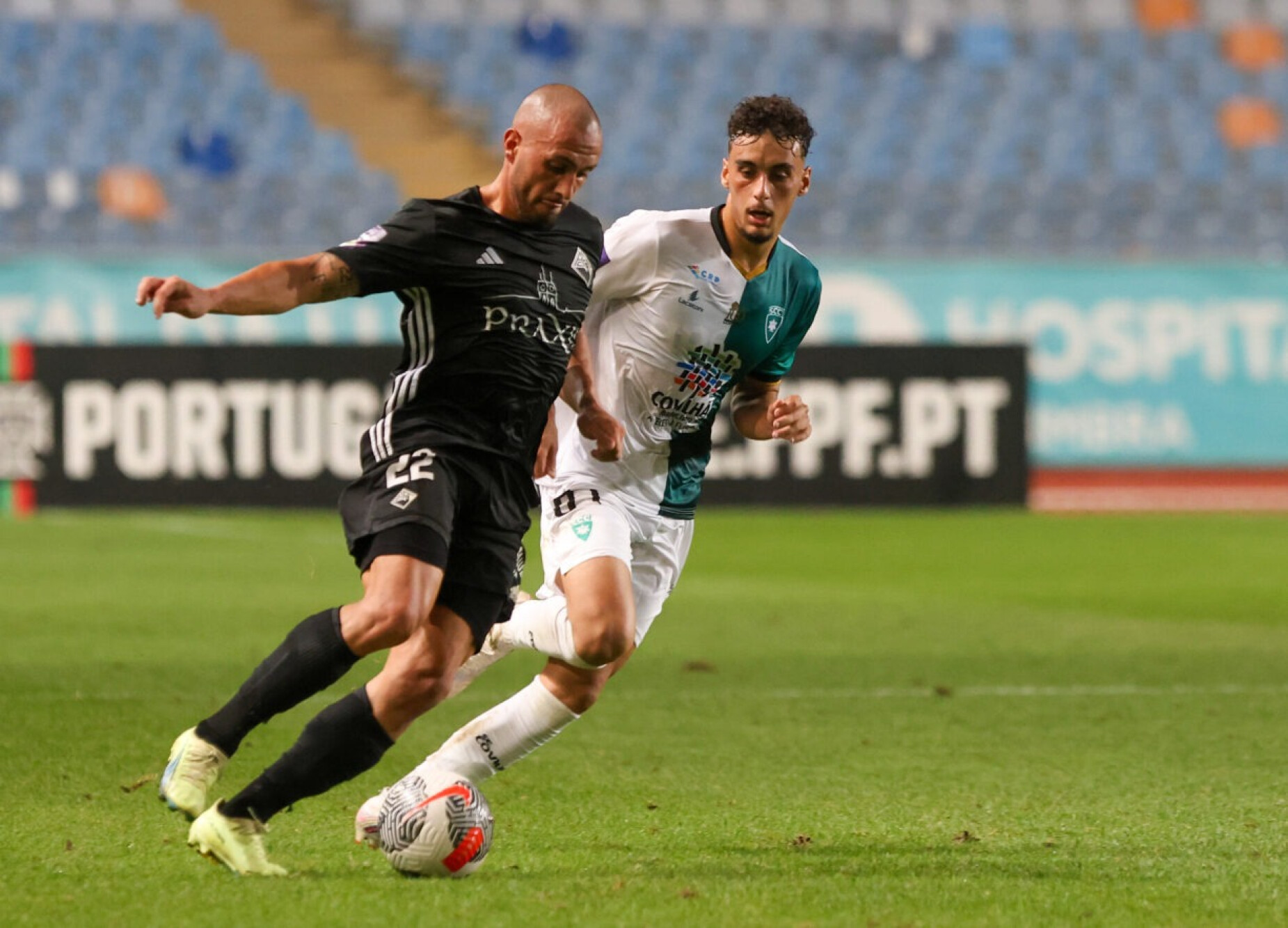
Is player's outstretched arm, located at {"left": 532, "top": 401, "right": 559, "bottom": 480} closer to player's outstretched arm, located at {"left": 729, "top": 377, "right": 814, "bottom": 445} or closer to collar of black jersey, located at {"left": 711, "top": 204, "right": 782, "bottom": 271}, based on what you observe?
player's outstretched arm, located at {"left": 729, "top": 377, "right": 814, "bottom": 445}

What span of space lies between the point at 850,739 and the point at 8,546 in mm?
7933

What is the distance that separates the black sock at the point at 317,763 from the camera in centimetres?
397

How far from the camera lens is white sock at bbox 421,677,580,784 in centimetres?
444

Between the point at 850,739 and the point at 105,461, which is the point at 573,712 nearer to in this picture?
the point at 850,739

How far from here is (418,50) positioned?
1936 cm

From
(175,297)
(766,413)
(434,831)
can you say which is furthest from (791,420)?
(175,297)

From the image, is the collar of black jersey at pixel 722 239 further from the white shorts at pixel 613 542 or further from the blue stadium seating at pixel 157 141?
the blue stadium seating at pixel 157 141

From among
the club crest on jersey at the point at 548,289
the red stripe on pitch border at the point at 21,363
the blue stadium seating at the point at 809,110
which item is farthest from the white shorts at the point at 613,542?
the blue stadium seating at the point at 809,110

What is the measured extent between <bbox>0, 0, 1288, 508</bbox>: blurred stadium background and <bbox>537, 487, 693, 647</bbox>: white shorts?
429 inches

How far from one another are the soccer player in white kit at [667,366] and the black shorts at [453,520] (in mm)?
370

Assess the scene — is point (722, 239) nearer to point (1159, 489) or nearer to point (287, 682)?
point (287, 682)

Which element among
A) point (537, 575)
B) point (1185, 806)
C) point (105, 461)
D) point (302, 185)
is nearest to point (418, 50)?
point (302, 185)

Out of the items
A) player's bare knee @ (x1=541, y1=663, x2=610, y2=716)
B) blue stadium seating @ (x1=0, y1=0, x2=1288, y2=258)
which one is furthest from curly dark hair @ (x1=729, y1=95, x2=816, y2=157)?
blue stadium seating @ (x1=0, y1=0, x2=1288, y2=258)

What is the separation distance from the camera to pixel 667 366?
5.05 meters
